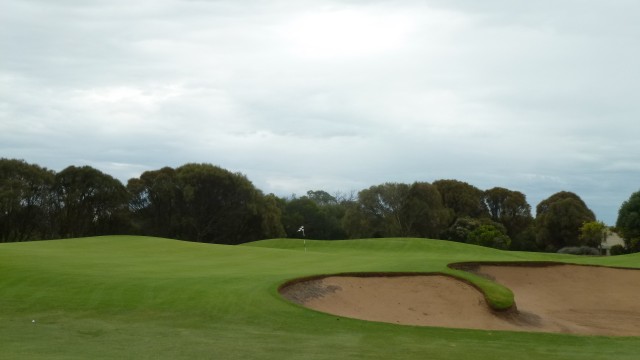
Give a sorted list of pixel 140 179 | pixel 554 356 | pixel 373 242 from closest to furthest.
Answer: pixel 554 356 < pixel 373 242 < pixel 140 179

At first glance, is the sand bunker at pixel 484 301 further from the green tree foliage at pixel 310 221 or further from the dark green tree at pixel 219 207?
the green tree foliage at pixel 310 221

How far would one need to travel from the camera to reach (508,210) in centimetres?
9244

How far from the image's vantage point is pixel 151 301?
771 inches

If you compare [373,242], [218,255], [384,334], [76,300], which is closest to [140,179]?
[373,242]

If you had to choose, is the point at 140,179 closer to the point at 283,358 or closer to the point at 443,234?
the point at 443,234

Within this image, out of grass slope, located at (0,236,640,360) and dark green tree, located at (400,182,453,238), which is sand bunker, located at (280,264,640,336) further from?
dark green tree, located at (400,182,453,238)

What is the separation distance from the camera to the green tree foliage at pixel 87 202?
6669 cm

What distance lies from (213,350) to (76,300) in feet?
26.7

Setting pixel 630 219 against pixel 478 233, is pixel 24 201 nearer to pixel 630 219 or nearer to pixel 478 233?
pixel 478 233

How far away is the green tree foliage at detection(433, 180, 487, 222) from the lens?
89.4 m

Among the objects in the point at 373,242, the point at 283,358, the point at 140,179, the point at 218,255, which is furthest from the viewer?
the point at 140,179

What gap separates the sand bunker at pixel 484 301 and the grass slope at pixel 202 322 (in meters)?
1.15

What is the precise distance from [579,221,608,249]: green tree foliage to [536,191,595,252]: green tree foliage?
5.80ft

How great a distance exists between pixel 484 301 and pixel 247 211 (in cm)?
5415
